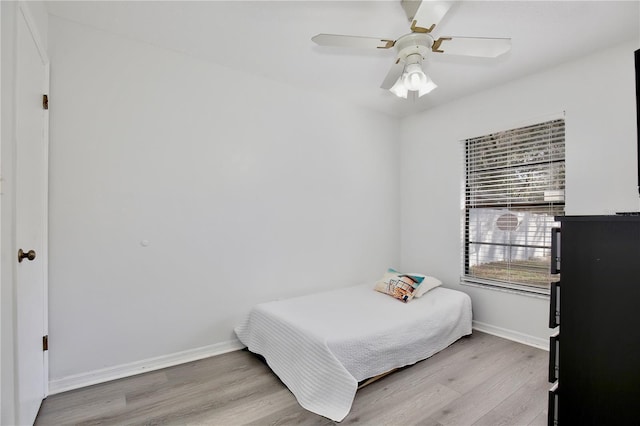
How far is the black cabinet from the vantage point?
1.08 metres

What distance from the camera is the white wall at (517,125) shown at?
2340 millimetres

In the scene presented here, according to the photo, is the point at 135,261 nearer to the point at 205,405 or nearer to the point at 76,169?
the point at 76,169

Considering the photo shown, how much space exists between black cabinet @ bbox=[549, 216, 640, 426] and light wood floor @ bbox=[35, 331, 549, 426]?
72 centimetres

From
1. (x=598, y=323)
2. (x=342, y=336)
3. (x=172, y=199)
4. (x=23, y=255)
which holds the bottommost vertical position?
(x=342, y=336)

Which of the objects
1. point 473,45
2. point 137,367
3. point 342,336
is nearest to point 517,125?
point 473,45

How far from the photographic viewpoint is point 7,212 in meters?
1.34

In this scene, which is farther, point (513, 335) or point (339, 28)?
point (513, 335)

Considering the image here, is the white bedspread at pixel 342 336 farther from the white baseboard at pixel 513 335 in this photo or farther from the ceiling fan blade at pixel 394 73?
the ceiling fan blade at pixel 394 73

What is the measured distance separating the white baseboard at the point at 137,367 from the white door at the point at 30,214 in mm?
122

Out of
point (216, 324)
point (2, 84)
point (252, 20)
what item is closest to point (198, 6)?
point (252, 20)

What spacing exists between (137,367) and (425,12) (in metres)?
2.91

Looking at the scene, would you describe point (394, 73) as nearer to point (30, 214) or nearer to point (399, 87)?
point (399, 87)

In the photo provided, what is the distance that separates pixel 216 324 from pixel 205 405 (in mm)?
778

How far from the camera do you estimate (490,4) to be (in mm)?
1912
